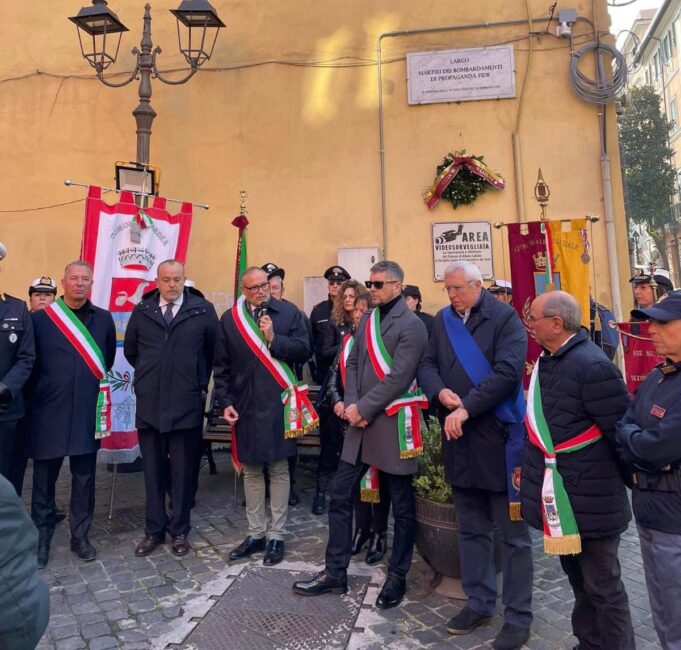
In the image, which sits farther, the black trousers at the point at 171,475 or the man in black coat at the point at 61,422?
the black trousers at the point at 171,475

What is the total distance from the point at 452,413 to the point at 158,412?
2.34 metres

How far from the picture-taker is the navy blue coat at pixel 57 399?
14.5 feet

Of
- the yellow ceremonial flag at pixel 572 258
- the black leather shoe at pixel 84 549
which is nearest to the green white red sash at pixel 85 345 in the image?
the black leather shoe at pixel 84 549

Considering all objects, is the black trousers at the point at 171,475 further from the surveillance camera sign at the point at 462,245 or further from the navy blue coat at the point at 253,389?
the surveillance camera sign at the point at 462,245

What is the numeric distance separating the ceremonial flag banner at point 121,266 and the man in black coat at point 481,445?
300 centimetres

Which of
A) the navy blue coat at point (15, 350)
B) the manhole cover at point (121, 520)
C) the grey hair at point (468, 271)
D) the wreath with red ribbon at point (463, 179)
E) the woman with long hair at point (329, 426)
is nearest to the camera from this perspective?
the grey hair at point (468, 271)

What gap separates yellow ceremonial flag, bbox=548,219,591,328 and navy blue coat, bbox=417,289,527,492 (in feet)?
8.14

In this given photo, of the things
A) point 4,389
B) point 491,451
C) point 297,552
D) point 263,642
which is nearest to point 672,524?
point 491,451

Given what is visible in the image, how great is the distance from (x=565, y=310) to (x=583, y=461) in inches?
27.5

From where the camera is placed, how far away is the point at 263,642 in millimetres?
3258

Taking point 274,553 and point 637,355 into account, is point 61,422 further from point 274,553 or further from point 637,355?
point 637,355

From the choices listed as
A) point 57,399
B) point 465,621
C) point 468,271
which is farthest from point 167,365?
point 465,621

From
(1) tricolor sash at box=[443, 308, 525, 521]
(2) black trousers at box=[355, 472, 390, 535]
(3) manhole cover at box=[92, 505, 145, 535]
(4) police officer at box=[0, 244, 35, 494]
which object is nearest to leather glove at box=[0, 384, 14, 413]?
(4) police officer at box=[0, 244, 35, 494]

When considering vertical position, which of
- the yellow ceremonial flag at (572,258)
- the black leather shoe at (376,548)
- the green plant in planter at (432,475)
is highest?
the yellow ceremonial flag at (572,258)
